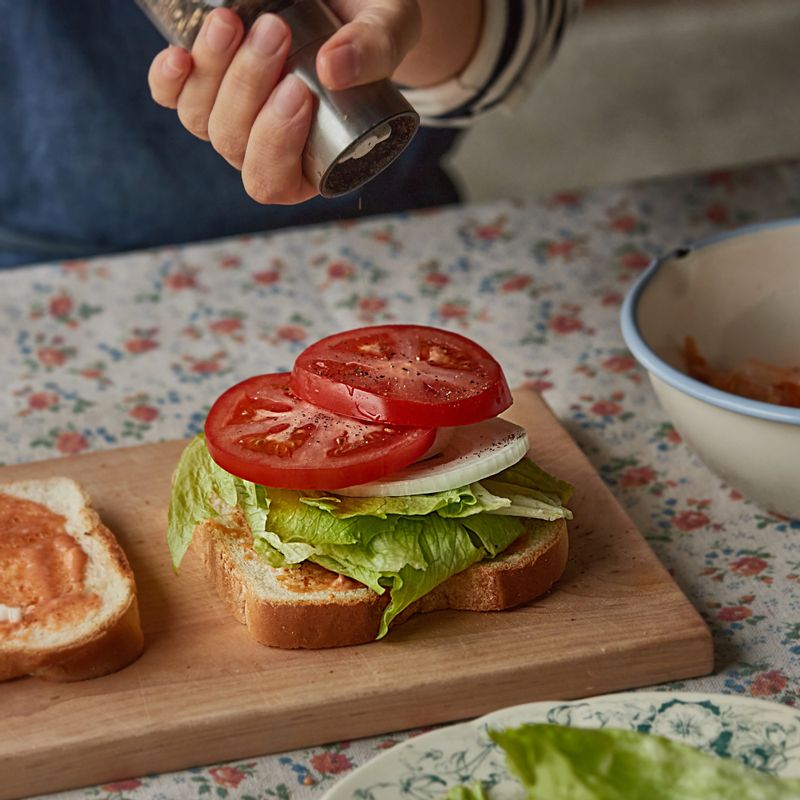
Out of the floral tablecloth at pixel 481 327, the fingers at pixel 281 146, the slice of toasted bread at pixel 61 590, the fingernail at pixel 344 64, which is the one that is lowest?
the floral tablecloth at pixel 481 327

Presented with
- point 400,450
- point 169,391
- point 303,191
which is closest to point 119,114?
point 169,391

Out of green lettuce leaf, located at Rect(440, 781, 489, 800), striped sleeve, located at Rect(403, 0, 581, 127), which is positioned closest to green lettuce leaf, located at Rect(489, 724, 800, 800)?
green lettuce leaf, located at Rect(440, 781, 489, 800)

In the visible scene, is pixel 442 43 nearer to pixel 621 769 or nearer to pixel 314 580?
pixel 314 580

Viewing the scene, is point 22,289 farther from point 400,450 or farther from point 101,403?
point 400,450

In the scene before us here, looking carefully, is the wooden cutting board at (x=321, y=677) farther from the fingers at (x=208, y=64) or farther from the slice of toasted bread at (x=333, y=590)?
the fingers at (x=208, y=64)

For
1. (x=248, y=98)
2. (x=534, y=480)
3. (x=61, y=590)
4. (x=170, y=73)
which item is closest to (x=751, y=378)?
(x=534, y=480)

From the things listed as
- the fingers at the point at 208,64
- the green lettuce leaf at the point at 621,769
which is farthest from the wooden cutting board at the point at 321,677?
the fingers at the point at 208,64
